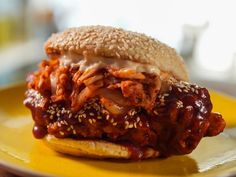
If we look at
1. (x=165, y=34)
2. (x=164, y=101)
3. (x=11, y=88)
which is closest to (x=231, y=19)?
(x=165, y=34)

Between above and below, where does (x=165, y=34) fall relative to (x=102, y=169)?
below

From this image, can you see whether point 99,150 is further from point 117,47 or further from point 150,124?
point 117,47

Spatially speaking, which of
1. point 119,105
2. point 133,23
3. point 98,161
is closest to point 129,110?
point 119,105

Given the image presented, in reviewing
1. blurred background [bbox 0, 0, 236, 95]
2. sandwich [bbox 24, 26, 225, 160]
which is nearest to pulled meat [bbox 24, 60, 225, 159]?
sandwich [bbox 24, 26, 225, 160]

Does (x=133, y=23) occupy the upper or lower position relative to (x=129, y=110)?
lower

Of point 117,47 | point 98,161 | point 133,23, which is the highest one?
point 117,47

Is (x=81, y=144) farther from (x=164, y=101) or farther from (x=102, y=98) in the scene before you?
(x=164, y=101)

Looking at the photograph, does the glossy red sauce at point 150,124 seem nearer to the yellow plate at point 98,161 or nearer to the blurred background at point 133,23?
the yellow plate at point 98,161
